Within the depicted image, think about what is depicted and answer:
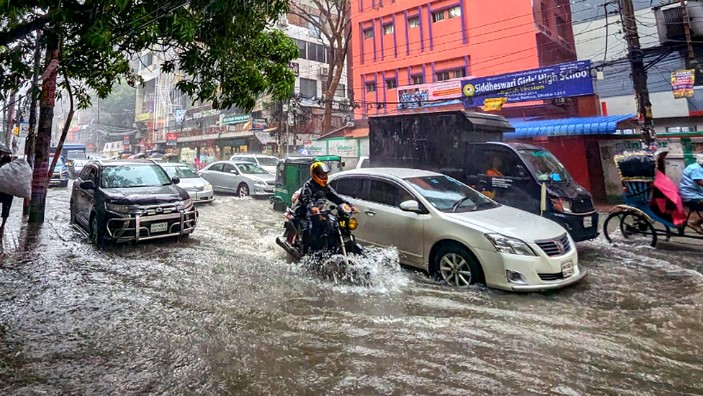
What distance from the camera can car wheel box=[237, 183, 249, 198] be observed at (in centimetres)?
1451

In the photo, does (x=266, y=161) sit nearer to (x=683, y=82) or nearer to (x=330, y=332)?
(x=330, y=332)

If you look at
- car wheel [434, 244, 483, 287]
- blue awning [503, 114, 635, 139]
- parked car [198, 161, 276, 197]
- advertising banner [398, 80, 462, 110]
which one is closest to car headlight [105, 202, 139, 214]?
car wheel [434, 244, 483, 287]

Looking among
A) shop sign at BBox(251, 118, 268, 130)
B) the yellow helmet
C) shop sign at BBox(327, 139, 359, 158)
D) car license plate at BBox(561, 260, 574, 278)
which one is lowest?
car license plate at BBox(561, 260, 574, 278)

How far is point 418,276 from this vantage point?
493cm

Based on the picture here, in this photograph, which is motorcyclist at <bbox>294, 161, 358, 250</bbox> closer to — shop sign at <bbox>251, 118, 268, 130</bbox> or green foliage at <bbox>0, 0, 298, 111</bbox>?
green foliage at <bbox>0, 0, 298, 111</bbox>

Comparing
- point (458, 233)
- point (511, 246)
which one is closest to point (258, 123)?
point (458, 233)

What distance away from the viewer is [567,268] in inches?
171


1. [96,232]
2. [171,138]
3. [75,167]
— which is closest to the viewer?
[96,232]

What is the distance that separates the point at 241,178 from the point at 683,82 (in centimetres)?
1715

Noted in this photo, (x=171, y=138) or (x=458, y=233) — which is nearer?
(x=458, y=233)

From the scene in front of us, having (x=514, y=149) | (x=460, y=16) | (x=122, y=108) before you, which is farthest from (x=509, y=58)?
(x=122, y=108)

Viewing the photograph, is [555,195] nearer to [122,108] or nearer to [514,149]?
[514,149]

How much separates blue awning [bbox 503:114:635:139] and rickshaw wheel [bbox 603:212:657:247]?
18.2 feet

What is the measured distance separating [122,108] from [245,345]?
192ft
